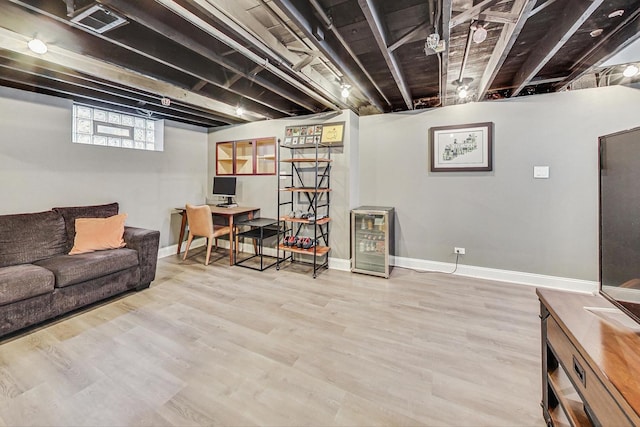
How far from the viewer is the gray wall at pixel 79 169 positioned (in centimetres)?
297

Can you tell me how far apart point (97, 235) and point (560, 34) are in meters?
4.66

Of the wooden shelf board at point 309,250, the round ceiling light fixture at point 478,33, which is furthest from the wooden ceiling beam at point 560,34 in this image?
the wooden shelf board at point 309,250

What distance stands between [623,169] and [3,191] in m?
5.05

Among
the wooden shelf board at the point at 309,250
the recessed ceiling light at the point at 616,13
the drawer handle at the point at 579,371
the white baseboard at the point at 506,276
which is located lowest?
the white baseboard at the point at 506,276

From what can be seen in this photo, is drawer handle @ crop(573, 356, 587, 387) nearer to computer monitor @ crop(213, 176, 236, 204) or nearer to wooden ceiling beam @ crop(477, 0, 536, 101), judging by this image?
wooden ceiling beam @ crop(477, 0, 536, 101)

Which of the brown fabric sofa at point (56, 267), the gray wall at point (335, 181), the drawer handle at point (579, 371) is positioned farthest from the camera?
the gray wall at point (335, 181)

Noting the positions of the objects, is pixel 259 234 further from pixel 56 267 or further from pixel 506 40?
pixel 506 40

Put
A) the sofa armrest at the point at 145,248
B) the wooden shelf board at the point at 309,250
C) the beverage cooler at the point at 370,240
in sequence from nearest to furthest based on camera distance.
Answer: the sofa armrest at the point at 145,248 → the beverage cooler at the point at 370,240 → the wooden shelf board at the point at 309,250

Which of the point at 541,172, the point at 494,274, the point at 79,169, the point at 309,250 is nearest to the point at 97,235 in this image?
the point at 79,169

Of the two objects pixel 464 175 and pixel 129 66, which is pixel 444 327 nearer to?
pixel 464 175

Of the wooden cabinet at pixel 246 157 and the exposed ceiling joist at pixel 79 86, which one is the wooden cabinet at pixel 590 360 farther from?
the exposed ceiling joist at pixel 79 86

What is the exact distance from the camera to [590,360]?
90cm

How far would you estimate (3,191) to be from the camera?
2912 millimetres

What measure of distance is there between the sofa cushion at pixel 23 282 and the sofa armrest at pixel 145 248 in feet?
2.57
